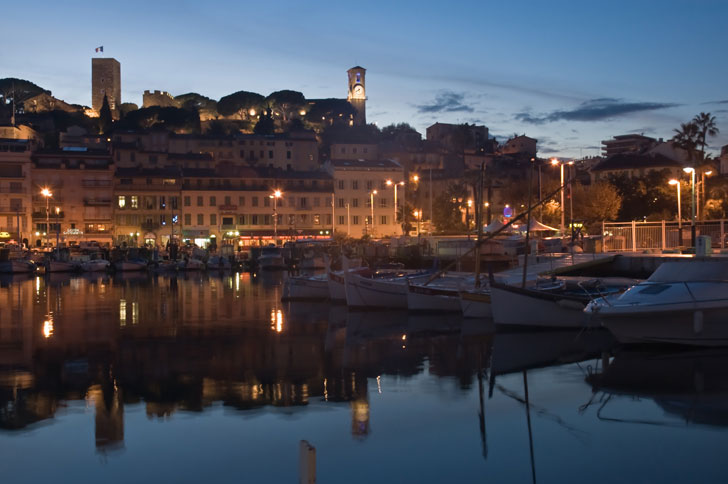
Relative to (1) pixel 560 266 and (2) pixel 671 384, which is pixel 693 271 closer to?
(2) pixel 671 384

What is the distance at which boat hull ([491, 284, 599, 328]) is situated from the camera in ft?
72.3

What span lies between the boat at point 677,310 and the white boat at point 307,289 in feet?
60.1

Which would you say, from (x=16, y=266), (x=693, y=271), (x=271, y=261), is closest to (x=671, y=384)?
(x=693, y=271)

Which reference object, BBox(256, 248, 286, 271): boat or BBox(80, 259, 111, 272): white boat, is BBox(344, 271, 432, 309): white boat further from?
BBox(80, 259, 111, 272): white boat

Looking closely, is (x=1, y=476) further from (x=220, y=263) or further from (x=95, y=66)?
(x=95, y=66)

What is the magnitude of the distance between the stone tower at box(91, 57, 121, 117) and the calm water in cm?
15403

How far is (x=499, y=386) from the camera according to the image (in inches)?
603

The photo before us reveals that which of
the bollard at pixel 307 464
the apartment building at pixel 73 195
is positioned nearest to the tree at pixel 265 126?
the apartment building at pixel 73 195

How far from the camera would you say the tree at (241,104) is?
16300 cm

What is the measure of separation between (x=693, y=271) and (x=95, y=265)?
2393 inches

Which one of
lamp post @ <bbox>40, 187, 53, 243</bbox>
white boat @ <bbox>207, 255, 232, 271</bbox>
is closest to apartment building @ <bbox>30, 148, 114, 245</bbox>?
lamp post @ <bbox>40, 187, 53, 243</bbox>

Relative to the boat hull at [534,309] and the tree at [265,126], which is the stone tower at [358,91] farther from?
the boat hull at [534,309]

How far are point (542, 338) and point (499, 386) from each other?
245 inches

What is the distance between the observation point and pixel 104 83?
554 ft
